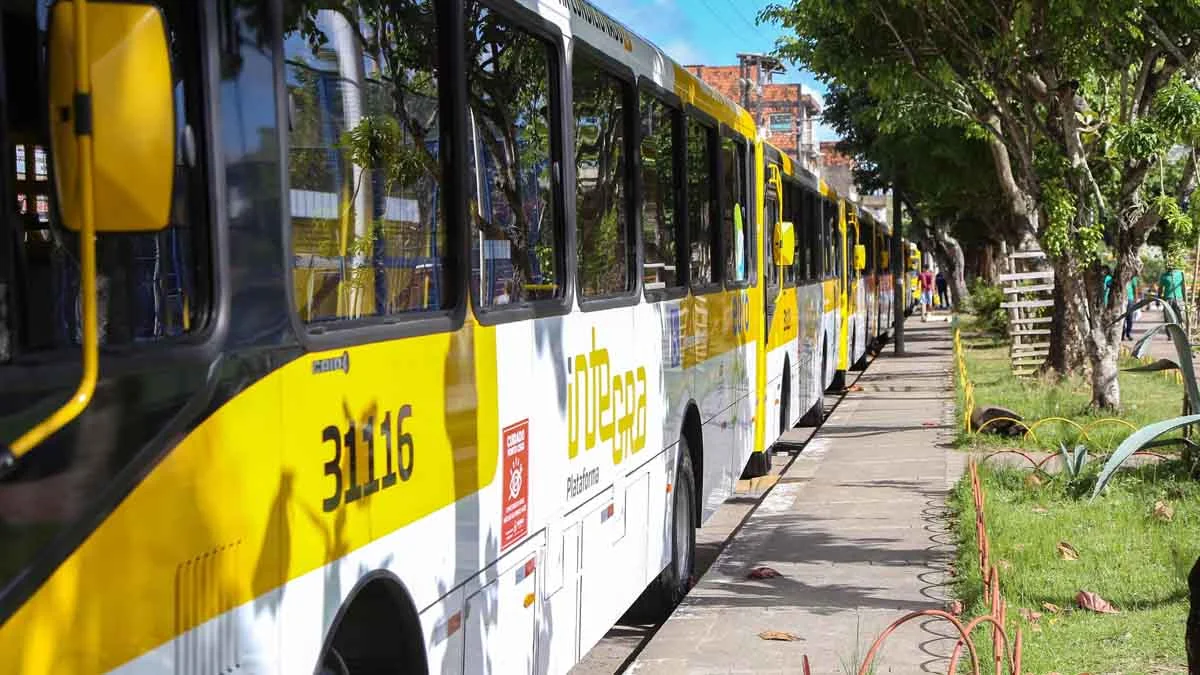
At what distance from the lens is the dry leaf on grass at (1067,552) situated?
1024 cm

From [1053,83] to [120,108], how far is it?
16667 millimetres

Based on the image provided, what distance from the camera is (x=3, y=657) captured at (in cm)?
275

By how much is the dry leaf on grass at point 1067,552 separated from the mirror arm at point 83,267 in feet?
26.9

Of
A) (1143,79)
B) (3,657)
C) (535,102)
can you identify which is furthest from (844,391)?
(3,657)

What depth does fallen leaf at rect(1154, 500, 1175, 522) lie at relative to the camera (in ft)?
36.7

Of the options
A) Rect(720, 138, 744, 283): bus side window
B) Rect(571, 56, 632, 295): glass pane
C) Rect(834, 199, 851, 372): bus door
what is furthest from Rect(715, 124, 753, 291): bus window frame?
Rect(834, 199, 851, 372): bus door

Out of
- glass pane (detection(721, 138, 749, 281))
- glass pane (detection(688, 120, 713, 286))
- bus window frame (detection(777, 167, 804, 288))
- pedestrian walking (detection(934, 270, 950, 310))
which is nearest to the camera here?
glass pane (detection(688, 120, 713, 286))

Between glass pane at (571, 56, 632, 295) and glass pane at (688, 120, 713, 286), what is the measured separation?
6.59ft

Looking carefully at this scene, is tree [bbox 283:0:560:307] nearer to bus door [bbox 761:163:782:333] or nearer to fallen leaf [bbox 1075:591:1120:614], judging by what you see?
fallen leaf [bbox 1075:591:1120:614]

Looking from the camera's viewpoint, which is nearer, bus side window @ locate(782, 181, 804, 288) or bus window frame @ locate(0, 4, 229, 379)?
bus window frame @ locate(0, 4, 229, 379)

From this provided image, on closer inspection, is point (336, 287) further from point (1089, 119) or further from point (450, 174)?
point (1089, 119)

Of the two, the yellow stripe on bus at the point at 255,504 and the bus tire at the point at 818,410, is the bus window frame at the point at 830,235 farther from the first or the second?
the yellow stripe on bus at the point at 255,504

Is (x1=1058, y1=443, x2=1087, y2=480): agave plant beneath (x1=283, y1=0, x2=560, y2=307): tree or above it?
beneath

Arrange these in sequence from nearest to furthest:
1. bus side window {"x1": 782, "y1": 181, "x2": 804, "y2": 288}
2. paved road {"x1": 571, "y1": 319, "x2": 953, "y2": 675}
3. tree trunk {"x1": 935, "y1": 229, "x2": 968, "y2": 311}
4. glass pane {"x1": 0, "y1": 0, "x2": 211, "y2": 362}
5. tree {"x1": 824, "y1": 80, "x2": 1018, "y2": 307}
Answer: glass pane {"x1": 0, "y1": 0, "x2": 211, "y2": 362}
paved road {"x1": 571, "y1": 319, "x2": 953, "y2": 675}
bus side window {"x1": 782, "y1": 181, "x2": 804, "y2": 288}
tree {"x1": 824, "y1": 80, "x2": 1018, "y2": 307}
tree trunk {"x1": 935, "y1": 229, "x2": 968, "y2": 311}
